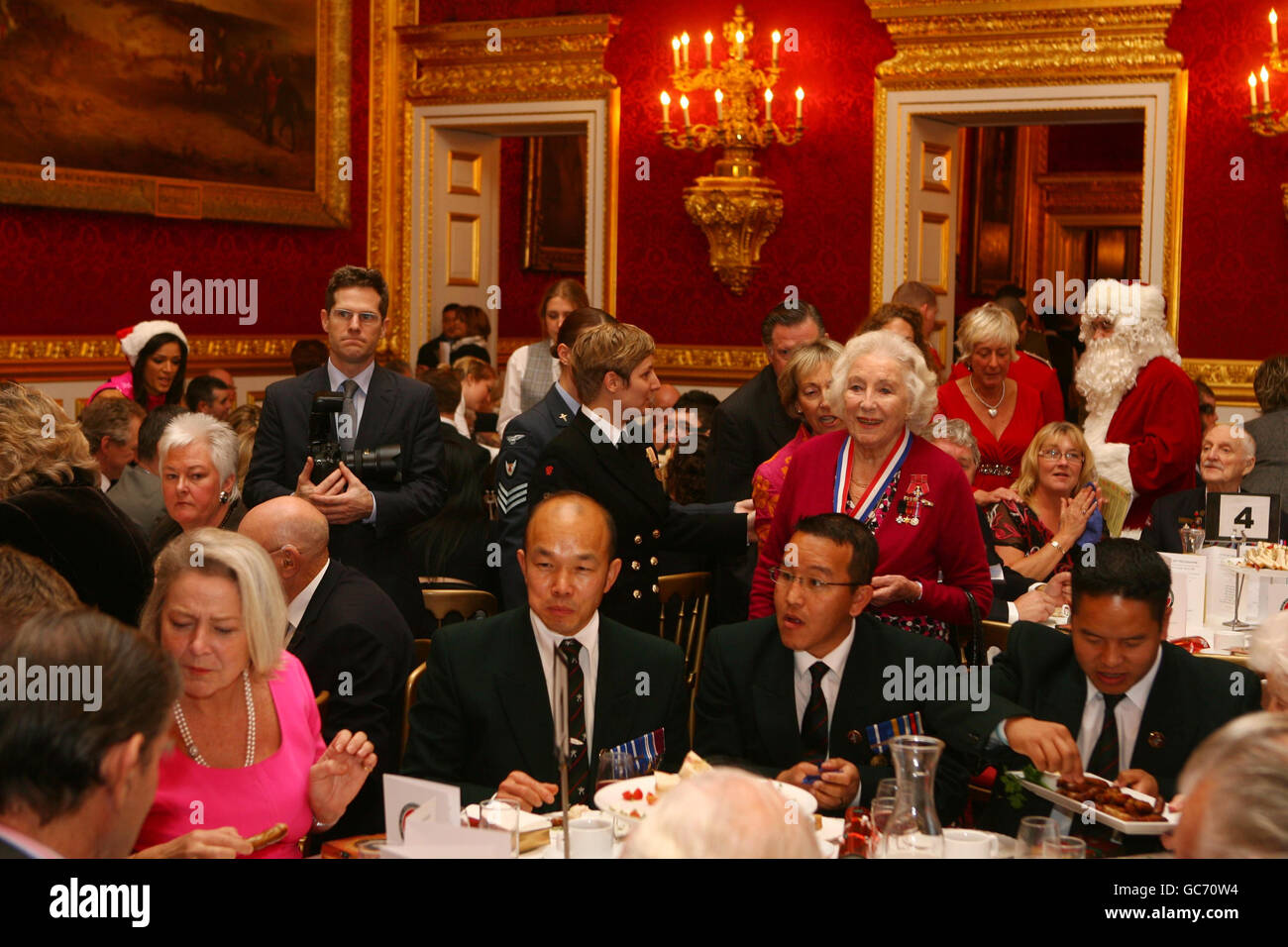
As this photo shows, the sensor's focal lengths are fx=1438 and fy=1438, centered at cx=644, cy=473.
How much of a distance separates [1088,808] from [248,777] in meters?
→ 1.55

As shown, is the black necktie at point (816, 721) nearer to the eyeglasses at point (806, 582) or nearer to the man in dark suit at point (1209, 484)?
the eyeglasses at point (806, 582)

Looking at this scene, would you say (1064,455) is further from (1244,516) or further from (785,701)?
(785,701)

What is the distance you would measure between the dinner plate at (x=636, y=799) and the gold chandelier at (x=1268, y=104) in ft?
21.6

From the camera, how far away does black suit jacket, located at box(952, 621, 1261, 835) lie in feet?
9.74

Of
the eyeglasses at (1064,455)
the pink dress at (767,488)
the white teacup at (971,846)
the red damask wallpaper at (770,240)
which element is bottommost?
the white teacup at (971,846)

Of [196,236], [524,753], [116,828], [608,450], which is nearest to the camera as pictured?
[116,828]

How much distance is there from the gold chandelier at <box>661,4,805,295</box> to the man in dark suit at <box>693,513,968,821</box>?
21.2ft

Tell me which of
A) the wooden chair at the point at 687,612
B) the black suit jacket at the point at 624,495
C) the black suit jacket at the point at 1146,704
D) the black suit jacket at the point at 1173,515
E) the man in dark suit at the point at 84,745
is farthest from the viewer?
the black suit jacket at the point at 1173,515

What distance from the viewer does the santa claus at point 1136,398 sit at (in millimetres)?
5945

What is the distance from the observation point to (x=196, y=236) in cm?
952

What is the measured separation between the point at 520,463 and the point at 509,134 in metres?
7.09

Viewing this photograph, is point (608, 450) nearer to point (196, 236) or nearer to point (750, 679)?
point (750, 679)

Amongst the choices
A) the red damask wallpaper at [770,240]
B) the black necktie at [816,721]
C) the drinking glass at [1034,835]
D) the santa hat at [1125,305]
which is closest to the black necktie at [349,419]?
the black necktie at [816,721]
